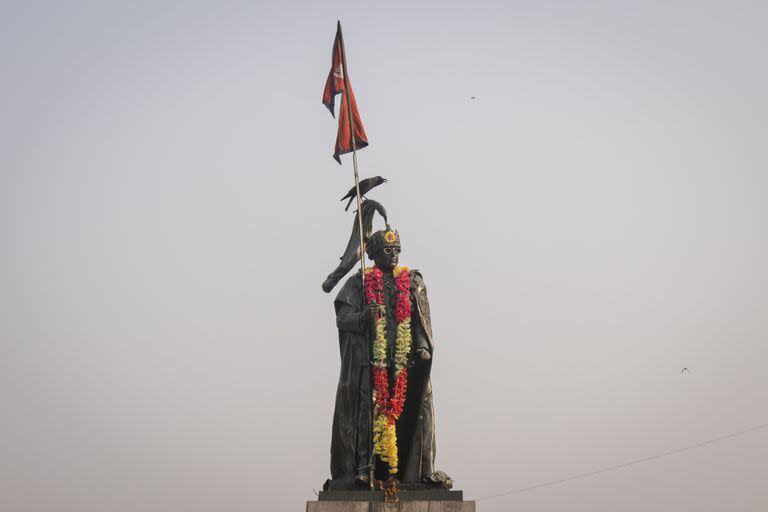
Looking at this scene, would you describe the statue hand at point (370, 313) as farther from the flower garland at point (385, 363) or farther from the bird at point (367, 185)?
the bird at point (367, 185)

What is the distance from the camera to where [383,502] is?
1463 centimetres

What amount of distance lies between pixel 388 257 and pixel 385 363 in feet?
5.95

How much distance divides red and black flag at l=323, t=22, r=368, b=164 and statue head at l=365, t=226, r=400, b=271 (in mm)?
2153

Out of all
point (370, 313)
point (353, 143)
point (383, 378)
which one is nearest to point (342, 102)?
point (353, 143)

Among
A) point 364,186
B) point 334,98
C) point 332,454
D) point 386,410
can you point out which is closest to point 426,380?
point 386,410

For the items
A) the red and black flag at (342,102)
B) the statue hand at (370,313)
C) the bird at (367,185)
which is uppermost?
the red and black flag at (342,102)

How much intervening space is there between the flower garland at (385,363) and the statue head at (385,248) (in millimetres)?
173

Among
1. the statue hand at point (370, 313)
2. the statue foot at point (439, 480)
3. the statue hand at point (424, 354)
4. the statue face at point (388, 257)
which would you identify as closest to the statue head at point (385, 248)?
the statue face at point (388, 257)

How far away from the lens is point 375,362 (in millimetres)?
15586

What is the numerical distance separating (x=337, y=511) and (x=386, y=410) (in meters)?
1.76

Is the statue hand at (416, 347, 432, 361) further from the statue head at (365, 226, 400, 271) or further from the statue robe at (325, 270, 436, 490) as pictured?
the statue head at (365, 226, 400, 271)

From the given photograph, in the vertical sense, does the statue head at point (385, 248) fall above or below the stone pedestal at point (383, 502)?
above

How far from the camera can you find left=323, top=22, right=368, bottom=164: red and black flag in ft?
59.2

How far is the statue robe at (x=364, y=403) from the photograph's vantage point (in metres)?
15.4
